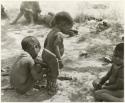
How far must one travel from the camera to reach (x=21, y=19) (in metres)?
8.66

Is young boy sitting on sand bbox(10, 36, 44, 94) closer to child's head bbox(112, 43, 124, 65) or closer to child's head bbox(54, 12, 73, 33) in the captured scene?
child's head bbox(54, 12, 73, 33)

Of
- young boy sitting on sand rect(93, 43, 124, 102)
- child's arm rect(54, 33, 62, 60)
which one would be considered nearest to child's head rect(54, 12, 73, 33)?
child's arm rect(54, 33, 62, 60)

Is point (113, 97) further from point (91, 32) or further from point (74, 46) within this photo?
point (91, 32)

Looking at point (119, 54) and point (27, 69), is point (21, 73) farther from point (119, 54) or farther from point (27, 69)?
point (119, 54)

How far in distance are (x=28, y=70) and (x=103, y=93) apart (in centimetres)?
94

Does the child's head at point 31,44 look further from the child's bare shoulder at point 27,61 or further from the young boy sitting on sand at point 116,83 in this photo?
the young boy sitting on sand at point 116,83

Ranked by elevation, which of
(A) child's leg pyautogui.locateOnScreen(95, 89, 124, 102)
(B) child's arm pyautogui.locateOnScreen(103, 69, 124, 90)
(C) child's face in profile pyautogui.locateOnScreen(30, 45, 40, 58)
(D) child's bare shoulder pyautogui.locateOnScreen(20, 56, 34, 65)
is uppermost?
(C) child's face in profile pyautogui.locateOnScreen(30, 45, 40, 58)

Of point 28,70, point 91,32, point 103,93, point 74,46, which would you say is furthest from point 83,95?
point 91,32

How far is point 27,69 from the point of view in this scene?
412 centimetres

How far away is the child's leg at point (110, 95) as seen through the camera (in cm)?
387

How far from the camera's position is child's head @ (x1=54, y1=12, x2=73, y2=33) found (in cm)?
446

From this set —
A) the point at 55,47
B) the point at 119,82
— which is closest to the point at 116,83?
the point at 119,82

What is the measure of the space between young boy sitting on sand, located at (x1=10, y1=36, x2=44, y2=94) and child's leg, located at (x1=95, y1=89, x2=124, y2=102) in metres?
0.76

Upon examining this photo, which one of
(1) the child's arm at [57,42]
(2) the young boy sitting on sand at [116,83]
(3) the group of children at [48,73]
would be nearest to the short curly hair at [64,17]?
(1) the child's arm at [57,42]
